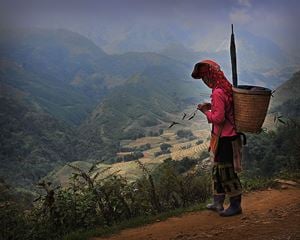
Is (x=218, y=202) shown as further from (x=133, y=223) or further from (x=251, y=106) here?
(x=251, y=106)

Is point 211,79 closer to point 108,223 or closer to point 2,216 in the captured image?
point 108,223

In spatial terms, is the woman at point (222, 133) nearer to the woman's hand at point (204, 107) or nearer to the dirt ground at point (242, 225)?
the woman's hand at point (204, 107)

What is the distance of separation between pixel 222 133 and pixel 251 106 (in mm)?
577

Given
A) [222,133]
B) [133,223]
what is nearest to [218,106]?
[222,133]

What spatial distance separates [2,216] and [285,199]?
3.81 metres

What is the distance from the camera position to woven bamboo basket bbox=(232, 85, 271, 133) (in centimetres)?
450

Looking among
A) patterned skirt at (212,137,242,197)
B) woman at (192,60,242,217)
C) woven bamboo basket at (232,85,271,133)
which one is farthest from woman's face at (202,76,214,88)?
patterned skirt at (212,137,242,197)

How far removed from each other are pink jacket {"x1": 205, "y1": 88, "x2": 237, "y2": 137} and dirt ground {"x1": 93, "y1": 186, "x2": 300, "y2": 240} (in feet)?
3.37

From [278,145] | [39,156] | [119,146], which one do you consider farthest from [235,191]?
[119,146]

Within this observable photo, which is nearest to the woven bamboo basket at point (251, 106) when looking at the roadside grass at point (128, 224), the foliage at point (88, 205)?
the roadside grass at point (128, 224)

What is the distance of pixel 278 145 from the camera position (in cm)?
1933

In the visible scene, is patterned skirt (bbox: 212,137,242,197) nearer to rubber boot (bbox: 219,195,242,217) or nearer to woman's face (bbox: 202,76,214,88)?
rubber boot (bbox: 219,195,242,217)

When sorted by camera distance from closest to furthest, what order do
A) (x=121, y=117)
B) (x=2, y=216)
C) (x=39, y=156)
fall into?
(x=2, y=216) < (x=39, y=156) < (x=121, y=117)

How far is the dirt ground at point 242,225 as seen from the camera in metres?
4.37
